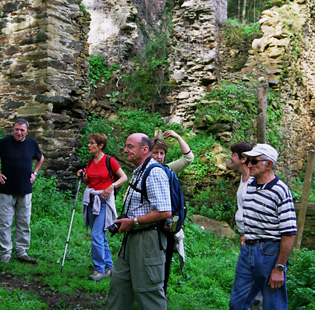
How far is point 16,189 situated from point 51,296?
162 centimetres

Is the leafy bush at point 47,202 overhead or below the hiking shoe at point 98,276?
overhead

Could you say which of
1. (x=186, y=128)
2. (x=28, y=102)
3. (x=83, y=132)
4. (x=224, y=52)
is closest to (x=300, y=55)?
(x=224, y=52)

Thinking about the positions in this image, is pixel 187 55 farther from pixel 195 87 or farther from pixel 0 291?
pixel 0 291

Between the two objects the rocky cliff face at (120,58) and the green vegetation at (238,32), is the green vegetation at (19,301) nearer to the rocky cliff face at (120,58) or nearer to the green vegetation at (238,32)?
the rocky cliff face at (120,58)

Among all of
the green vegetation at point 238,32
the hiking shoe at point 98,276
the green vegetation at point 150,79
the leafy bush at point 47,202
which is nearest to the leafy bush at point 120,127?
the green vegetation at point 150,79

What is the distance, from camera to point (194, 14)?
12.9m

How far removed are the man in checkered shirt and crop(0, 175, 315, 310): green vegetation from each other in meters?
1.27

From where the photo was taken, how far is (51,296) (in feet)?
13.8

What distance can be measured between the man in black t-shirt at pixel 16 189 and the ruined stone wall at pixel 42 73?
2.98 m

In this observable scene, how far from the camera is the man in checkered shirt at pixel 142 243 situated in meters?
2.86

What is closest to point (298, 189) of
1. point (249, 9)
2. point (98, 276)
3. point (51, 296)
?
point (98, 276)

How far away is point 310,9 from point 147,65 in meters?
6.94

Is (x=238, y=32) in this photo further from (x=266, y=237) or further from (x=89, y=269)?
(x=266, y=237)

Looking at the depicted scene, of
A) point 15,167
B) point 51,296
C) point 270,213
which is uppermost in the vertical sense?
point 15,167
